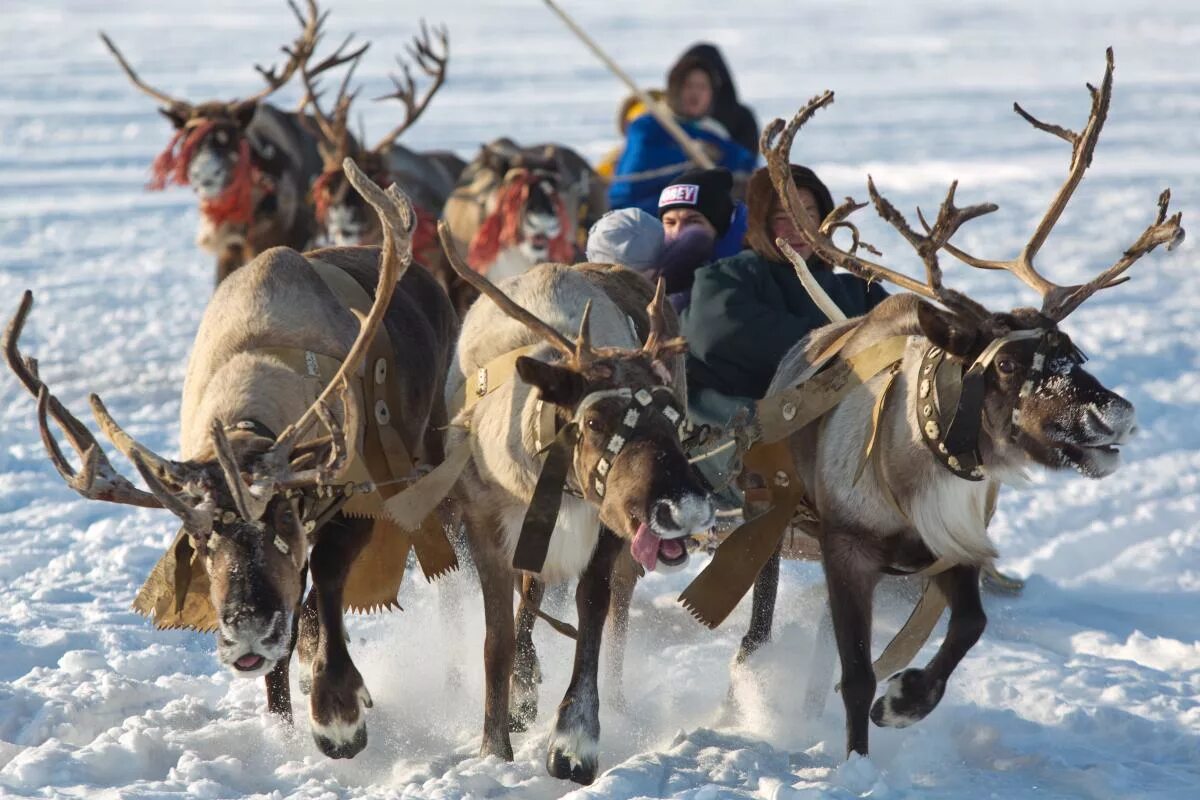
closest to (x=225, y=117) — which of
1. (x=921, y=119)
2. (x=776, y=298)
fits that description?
(x=776, y=298)

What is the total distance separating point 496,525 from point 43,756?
1.35 meters

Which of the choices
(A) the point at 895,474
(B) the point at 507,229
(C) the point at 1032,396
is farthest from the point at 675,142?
(C) the point at 1032,396

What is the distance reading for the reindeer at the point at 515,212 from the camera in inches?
398

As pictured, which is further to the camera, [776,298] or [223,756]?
[776,298]

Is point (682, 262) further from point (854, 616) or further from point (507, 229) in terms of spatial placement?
point (507, 229)

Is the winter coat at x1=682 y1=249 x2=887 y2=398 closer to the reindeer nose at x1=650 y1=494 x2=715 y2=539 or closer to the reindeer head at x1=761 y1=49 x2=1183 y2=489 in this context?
the reindeer head at x1=761 y1=49 x2=1183 y2=489

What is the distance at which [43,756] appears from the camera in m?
4.54

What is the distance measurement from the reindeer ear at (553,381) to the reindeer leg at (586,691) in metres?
0.48

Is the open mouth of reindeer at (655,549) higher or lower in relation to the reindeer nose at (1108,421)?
lower

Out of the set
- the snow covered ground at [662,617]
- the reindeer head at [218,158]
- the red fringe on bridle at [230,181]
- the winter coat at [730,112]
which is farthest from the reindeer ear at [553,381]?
the winter coat at [730,112]

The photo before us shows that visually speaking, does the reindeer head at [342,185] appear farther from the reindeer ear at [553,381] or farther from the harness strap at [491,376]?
the reindeer ear at [553,381]

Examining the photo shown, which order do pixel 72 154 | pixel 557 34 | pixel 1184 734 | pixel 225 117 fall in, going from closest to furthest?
pixel 1184 734 → pixel 225 117 → pixel 72 154 → pixel 557 34

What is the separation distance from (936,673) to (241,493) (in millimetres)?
1904

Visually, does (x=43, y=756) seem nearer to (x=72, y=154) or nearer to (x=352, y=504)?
(x=352, y=504)
